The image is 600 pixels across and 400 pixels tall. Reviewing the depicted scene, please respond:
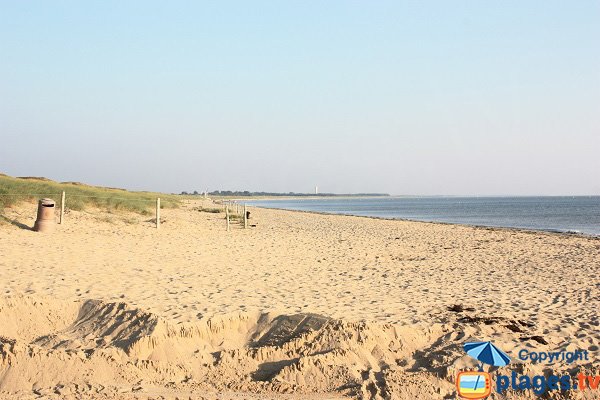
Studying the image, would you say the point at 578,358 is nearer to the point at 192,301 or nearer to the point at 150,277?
the point at 192,301

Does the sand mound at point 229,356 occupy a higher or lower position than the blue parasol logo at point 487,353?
lower

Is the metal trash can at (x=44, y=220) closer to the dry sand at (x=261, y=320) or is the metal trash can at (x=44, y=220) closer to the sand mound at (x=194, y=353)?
the dry sand at (x=261, y=320)

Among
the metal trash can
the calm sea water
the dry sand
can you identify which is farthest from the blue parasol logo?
the calm sea water

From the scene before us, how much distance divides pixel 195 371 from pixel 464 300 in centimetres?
497

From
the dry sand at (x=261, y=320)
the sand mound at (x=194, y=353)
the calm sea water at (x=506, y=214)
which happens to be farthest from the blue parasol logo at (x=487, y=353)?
the calm sea water at (x=506, y=214)

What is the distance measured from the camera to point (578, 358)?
5.54m

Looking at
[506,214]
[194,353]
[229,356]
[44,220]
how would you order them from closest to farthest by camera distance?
[229,356], [194,353], [44,220], [506,214]

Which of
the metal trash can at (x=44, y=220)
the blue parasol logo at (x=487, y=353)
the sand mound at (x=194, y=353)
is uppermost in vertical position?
the metal trash can at (x=44, y=220)

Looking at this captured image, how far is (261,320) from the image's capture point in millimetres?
6656

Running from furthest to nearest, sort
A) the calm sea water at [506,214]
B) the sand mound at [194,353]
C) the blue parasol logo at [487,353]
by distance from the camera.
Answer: the calm sea water at [506,214], the blue parasol logo at [487,353], the sand mound at [194,353]

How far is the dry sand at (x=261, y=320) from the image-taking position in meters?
5.05

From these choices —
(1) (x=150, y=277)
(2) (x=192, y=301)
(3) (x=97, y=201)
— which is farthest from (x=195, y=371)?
(3) (x=97, y=201)

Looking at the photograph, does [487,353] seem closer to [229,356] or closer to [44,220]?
[229,356]

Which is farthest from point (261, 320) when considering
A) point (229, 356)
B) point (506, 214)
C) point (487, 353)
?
point (506, 214)
